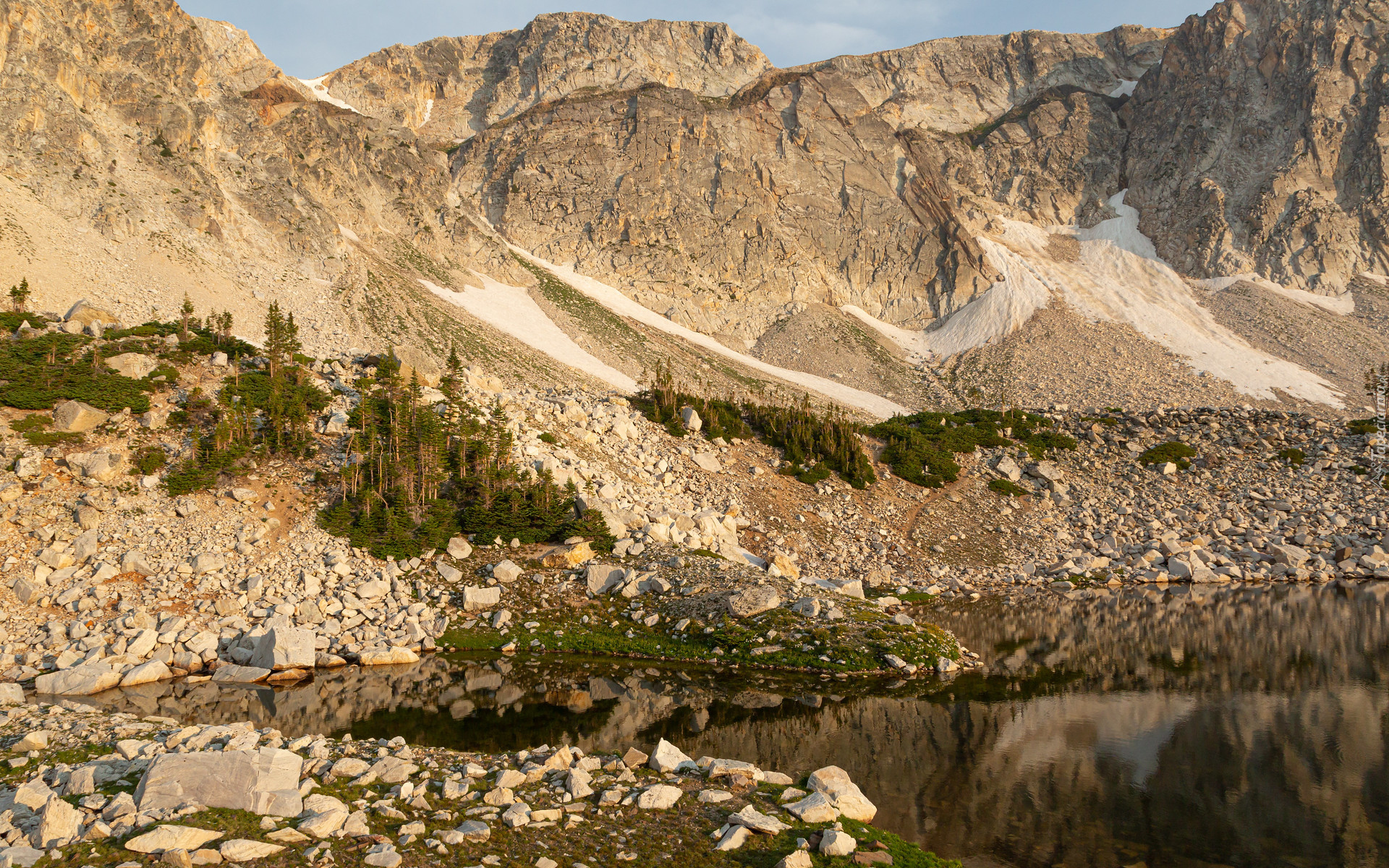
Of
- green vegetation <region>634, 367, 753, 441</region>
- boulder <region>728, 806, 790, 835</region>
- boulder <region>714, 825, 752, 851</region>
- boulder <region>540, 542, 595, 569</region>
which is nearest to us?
boulder <region>714, 825, 752, 851</region>

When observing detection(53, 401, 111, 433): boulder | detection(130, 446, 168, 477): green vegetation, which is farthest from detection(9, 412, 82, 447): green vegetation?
detection(130, 446, 168, 477): green vegetation

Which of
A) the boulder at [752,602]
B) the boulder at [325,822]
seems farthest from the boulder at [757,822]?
the boulder at [752,602]

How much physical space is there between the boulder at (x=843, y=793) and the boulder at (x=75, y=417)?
28.9 m

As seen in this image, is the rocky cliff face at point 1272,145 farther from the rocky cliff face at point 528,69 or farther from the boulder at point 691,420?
the boulder at point 691,420

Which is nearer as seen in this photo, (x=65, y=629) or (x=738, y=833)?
(x=738, y=833)

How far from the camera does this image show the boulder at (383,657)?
70.8 ft

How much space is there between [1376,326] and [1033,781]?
120 metres

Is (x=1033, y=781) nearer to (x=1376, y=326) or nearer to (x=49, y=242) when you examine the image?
(x=49, y=242)

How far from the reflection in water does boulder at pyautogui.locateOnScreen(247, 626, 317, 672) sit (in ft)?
3.50

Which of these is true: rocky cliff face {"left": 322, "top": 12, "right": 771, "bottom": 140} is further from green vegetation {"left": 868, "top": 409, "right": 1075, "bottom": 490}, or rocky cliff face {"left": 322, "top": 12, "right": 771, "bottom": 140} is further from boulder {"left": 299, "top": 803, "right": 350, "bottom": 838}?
boulder {"left": 299, "top": 803, "right": 350, "bottom": 838}

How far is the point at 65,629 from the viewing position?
20594 millimetres

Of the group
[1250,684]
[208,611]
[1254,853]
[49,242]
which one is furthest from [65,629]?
[49,242]

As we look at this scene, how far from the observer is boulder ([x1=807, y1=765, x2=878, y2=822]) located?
10.9 m

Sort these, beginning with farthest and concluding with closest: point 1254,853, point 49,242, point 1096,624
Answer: point 49,242 < point 1096,624 < point 1254,853
